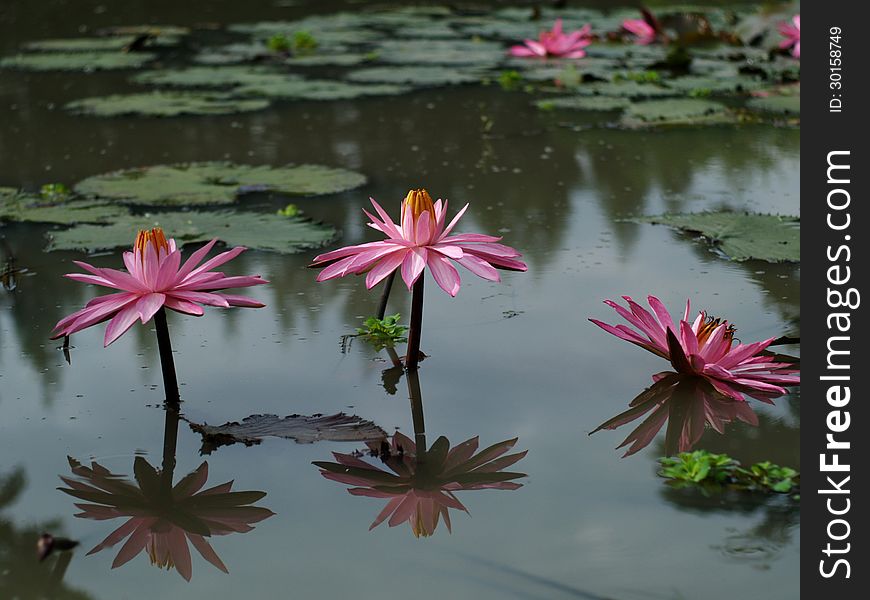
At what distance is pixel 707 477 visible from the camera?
1.50 metres

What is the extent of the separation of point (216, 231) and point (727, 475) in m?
1.60

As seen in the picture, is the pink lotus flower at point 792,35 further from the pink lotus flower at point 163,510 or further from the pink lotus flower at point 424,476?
the pink lotus flower at point 163,510

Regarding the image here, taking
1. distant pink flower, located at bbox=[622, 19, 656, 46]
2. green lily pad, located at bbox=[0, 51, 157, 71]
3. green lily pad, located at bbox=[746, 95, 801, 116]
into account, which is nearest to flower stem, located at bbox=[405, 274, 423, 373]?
green lily pad, located at bbox=[746, 95, 801, 116]

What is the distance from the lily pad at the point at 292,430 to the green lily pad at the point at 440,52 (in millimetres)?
4333

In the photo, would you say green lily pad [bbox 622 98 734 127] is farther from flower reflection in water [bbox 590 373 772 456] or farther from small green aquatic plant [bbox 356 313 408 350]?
flower reflection in water [bbox 590 373 772 456]

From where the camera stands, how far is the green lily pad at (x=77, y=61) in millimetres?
5695

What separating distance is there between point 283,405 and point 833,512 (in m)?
0.88

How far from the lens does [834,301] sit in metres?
1.75

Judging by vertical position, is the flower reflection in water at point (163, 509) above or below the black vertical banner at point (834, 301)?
below

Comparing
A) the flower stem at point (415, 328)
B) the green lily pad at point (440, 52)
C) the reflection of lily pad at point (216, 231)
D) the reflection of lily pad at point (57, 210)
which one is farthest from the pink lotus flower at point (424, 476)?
the green lily pad at point (440, 52)

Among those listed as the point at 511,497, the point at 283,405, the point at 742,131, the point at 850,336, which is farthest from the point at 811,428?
the point at 742,131

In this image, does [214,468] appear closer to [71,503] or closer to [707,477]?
[71,503]

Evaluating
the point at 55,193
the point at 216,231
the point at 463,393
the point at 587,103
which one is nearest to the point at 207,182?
the point at 55,193

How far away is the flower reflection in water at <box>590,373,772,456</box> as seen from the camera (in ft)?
5.44
